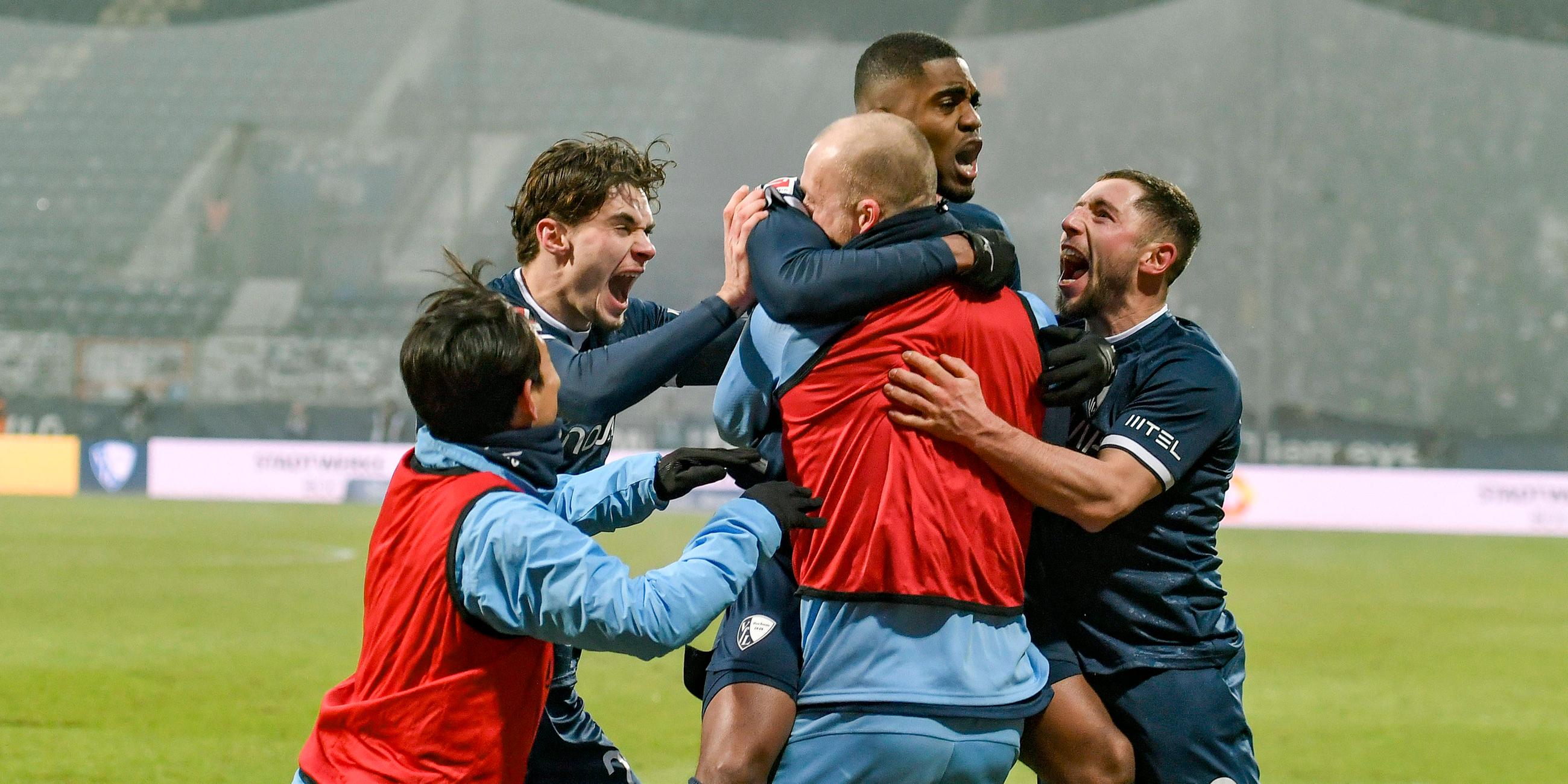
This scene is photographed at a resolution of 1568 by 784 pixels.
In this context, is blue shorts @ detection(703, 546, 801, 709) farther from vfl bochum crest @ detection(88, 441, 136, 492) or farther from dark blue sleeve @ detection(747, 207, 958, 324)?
vfl bochum crest @ detection(88, 441, 136, 492)

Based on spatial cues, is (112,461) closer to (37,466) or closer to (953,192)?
(37,466)

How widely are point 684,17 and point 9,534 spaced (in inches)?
705

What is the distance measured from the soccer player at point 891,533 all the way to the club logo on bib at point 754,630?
11 centimetres

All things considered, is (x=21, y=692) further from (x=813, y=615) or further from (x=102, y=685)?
(x=813, y=615)

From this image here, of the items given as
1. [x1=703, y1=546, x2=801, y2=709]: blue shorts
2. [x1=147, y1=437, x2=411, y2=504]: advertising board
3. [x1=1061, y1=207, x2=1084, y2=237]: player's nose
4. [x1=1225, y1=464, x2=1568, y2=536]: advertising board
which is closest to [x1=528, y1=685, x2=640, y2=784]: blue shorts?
[x1=703, y1=546, x2=801, y2=709]: blue shorts

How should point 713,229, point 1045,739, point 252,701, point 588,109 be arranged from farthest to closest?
point 588,109 < point 713,229 < point 252,701 < point 1045,739

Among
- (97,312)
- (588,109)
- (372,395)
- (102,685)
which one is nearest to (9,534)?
(102,685)

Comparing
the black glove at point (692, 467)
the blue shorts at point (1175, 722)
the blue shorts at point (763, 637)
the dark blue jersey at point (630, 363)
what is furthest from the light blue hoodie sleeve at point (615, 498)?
the blue shorts at point (1175, 722)

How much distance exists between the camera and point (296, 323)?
2694 cm

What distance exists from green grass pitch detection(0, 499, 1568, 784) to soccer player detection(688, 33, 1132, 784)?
308 centimetres

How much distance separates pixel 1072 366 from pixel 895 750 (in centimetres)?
77

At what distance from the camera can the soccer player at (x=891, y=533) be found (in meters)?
2.54

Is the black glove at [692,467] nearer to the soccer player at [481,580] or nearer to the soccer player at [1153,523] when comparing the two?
the soccer player at [481,580]

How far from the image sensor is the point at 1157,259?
3.21 m
